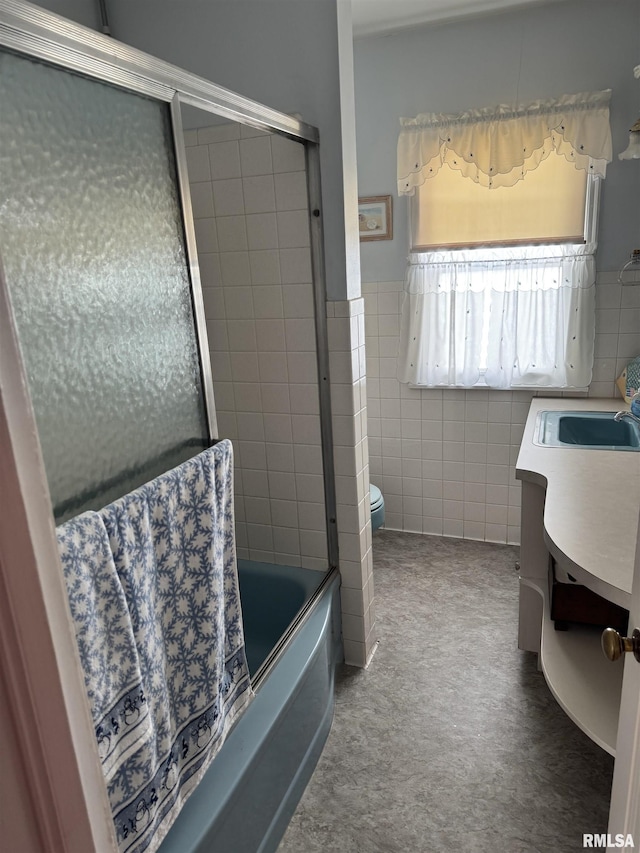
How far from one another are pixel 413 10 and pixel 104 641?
2673mm

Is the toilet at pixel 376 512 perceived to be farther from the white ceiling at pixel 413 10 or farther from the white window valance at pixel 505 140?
the white ceiling at pixel 413 10

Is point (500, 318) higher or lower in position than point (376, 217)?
lower

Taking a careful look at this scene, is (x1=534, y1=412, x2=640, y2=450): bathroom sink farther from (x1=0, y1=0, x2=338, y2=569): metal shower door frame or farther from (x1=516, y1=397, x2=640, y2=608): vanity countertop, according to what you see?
(x1=0, y1=0, x2=338, y2=569): metal shower door frame

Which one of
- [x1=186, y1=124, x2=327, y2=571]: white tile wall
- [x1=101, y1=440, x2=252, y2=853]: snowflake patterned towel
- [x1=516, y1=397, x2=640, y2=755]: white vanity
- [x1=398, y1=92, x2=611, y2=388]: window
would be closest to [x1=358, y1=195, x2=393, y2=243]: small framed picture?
[x1=398, y1=92, x2=611, y2=388]: window

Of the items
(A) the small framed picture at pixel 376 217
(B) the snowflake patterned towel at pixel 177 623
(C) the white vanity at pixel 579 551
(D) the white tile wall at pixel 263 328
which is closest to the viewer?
(B) the snowflake patterned towel at pixel 177 623

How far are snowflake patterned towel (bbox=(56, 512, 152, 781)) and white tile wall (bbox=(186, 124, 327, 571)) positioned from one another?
115cm

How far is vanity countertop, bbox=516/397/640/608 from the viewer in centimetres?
132

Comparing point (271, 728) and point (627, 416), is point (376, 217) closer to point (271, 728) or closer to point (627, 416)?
point (627, 416)

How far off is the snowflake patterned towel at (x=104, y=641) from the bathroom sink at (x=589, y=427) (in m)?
1.86

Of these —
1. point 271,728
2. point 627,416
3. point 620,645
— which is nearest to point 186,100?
point 620,645

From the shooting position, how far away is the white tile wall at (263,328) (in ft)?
6.27

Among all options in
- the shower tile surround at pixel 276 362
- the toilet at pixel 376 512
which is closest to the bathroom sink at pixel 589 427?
the toilet at pixel 376 512

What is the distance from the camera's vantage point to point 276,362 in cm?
206

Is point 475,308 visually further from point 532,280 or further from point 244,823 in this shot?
point 244,823
